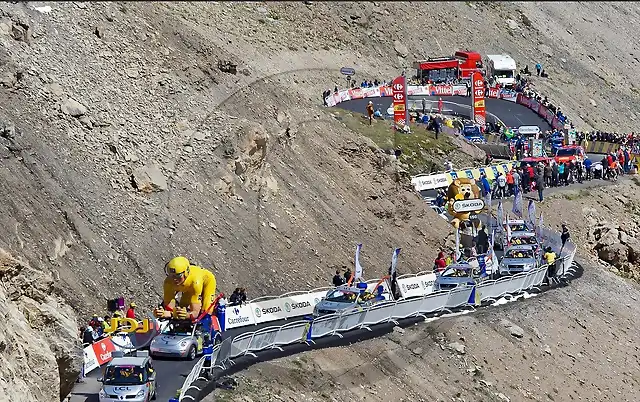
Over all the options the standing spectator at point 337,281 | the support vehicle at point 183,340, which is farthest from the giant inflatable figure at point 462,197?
the support vehicle at point 183,340

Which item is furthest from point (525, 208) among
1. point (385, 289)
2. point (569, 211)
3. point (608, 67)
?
point (608, 67)

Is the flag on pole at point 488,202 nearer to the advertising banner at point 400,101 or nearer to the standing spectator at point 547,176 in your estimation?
the advertising banner at point 400,101

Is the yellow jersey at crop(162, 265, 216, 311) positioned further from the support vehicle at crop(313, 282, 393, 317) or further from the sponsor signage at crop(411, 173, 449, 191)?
the sponsor signage at crop(411, 173, 449, 191)

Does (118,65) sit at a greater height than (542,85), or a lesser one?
greater

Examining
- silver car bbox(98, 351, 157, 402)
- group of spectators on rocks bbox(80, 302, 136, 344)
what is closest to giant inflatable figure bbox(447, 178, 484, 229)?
group of spectators on rocks bbox(80, 302, 136, 344)

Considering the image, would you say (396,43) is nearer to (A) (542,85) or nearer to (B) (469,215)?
(A) (542,85)
